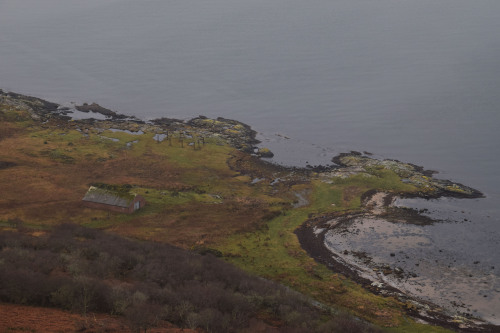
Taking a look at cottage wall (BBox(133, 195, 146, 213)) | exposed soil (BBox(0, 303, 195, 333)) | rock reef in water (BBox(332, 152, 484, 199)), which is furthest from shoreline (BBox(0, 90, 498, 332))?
exposed soil (BBox(0, 303, 195, 333))

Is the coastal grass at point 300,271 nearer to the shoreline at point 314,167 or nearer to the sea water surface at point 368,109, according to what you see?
the shoreline at point 314,167

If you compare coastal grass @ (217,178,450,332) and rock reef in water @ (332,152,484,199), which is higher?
rock reef in water @ (332,152,484,199)

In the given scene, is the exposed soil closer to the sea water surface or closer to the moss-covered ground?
the moss-covered ground

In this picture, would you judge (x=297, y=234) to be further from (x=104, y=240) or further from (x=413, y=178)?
(x=413, y=178)

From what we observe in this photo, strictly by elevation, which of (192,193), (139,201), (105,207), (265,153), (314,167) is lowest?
(105,207)

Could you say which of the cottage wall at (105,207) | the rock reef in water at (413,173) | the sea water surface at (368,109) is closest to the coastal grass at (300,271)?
the sea water surface at (368,109)

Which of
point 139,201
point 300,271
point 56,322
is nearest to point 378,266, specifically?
point 300,271

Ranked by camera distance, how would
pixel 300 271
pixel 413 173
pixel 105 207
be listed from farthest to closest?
pixel 413 173
pixel 105 207
pixel 300 271

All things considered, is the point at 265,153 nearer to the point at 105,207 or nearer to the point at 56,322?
the point at 105,207

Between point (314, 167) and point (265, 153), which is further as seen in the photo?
point (265, 153)
